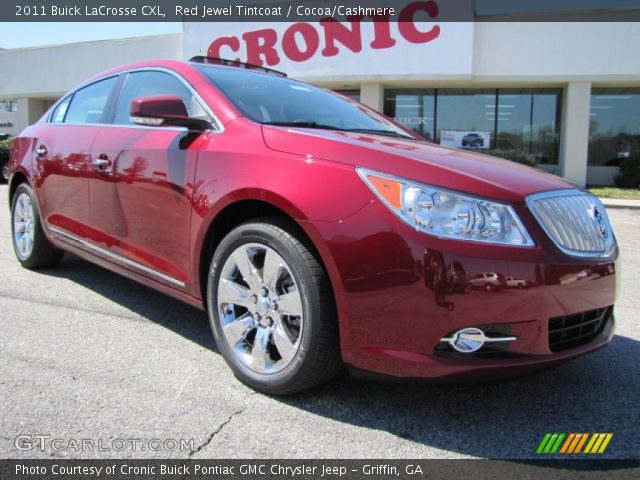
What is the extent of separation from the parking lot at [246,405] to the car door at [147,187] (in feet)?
1.62

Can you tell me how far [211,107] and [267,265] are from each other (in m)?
1.01

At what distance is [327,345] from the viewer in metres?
2.33

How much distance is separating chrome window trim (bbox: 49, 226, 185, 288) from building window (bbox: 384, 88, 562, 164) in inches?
594

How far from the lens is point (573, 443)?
2262mm

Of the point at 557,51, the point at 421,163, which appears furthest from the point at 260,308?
the point at 557,51

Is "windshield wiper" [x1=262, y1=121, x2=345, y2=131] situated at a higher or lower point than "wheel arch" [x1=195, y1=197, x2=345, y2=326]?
higher

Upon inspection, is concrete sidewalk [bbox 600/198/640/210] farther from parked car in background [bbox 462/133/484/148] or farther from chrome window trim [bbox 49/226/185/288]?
chrome window trim [bbox 49/226/185/288]

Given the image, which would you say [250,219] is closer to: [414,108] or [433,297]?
[433,297]

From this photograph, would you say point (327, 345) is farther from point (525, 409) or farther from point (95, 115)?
point (95, 115)

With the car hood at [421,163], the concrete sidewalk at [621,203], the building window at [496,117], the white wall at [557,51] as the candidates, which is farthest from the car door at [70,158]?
the building window at [496,117]

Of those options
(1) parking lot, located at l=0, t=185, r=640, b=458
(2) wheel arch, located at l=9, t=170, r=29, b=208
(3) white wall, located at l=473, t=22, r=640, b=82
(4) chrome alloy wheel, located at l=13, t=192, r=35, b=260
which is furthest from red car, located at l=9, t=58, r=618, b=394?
(3) white wall, located at l=473, t=22, r=640, b=82

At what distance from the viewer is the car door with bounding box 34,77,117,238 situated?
385cm

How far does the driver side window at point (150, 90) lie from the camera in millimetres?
3137

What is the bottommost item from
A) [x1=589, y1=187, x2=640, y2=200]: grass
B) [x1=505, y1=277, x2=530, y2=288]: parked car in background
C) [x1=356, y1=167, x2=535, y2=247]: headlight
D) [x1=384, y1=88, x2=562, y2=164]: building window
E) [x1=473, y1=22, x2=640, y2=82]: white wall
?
[x1=589, y1=187, x2=640, y2=200]: grass
